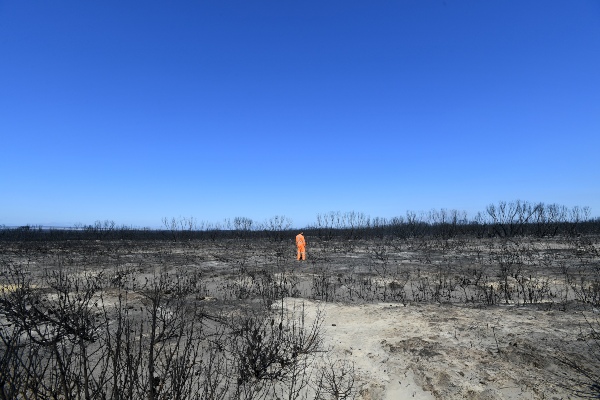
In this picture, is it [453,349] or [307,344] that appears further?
[307,344]

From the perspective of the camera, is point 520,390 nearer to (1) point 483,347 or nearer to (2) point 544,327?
(1) point 483,347

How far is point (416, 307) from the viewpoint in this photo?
813 centimetres

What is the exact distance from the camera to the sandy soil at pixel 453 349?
14.3 feet

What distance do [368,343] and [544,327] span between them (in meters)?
3.34

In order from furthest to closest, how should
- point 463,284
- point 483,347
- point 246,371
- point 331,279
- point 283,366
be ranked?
point 331,279 → point 463,284 → point 483,347 → point 283,366 → point 246,371

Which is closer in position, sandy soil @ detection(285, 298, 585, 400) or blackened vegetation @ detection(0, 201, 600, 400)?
blackened vegetation @ detection(0, 201, 600, 400)

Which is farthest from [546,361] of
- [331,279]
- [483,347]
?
Result: [331,279]

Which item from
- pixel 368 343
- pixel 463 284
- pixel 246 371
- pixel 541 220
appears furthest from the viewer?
pixel 541 220

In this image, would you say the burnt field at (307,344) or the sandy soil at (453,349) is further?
the sandy soil at (453,349)

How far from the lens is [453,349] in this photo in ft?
17.8

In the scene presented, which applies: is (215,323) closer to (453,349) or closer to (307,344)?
(307,344)

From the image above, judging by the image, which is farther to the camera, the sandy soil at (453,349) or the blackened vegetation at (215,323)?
the sandy soil at (453,349)

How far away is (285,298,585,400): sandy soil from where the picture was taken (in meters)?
4.34

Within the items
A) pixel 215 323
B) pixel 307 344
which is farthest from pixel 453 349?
pixel 215 323
